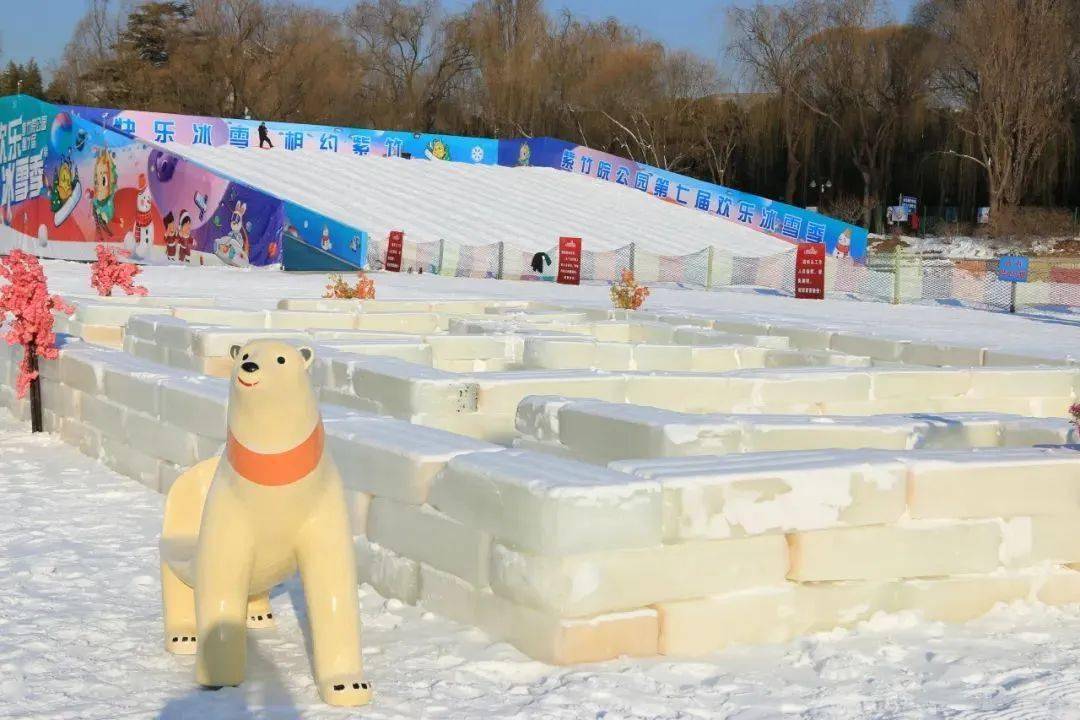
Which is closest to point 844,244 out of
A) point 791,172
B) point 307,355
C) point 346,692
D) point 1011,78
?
point 1011,78

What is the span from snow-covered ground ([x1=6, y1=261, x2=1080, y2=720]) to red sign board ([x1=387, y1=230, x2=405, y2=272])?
23.8 metres

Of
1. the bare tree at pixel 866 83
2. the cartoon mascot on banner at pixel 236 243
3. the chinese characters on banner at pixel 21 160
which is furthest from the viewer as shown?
the bare tree at pixel 866 83

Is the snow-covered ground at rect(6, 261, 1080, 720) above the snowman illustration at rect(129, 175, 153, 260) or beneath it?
beneath

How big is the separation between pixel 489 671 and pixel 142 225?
31638mm

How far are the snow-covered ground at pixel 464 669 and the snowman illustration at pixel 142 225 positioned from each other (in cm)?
2913

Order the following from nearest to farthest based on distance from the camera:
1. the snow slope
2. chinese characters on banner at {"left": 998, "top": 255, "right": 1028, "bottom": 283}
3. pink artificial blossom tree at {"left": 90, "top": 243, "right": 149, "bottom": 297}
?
pink artificial blossom tree at {"left": 90, "top": 243, "right": 149, "bottom": 297} < chinese characters on banner at {"left": 998, "top": 255, "right": 1028, "bottom": 283} < the snow slope

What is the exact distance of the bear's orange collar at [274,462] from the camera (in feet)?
12.3

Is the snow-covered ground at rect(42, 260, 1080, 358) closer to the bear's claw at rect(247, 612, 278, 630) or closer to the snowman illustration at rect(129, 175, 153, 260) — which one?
the snowman illustration at rect(129, 175, 153, 260)

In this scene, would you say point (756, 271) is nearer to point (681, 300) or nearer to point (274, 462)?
point (681, 300)

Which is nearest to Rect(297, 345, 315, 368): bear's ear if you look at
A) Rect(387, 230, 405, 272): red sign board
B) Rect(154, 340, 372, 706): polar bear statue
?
Rect(154, 340, 372, 706): polar bear statue

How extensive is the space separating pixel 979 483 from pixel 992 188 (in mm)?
39701

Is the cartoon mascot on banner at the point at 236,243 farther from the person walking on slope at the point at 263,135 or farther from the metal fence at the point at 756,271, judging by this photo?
the person walking on slope at the point at 263,135

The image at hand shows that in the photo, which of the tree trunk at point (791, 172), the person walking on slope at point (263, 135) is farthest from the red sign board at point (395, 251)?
the tree trunk at point (791, 172)

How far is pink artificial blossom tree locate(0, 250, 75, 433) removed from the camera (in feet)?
29.4
